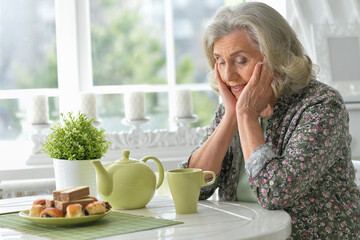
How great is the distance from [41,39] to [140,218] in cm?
270

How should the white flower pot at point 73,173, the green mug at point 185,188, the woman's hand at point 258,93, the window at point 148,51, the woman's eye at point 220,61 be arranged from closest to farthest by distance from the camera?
the green mug at point 185,188
the white flower pot at point 73,173
the woman's hand at point 258,93
the woman's eye at point 220,61
the window at point 148,51

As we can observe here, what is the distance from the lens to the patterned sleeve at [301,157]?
1460 mm

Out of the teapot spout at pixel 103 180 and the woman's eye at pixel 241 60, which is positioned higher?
the woman's eye at pixel 241 60

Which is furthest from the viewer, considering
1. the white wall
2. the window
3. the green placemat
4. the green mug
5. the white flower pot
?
the window

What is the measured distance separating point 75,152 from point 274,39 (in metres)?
0.72

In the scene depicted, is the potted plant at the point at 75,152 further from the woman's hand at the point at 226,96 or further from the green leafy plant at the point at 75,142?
the woman's hand at the point at 226,96

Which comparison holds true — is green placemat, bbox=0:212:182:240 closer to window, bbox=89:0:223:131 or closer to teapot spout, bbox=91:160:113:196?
teapot spout, bbox=91:160:113:196

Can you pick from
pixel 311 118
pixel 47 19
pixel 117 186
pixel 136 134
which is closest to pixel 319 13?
pixel 136 134

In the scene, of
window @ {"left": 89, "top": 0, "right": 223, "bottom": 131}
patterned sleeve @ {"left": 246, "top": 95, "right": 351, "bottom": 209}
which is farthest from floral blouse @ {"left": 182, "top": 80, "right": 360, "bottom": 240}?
window @ {"left": 89, "top": 0, "right": 223, "bottom": 131}

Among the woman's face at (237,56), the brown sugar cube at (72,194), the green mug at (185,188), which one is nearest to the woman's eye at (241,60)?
the woman's face at (237,56)

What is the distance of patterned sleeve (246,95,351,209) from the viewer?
1.46 metres

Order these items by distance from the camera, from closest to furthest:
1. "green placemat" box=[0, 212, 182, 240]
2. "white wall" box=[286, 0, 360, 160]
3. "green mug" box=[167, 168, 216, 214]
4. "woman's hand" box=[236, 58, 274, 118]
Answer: "green placemat" box=[0, 212, 182, 240]
"green mug" box=[167, 168, 216, 214]
"woman's hand" box=[236, 58, 274, 118]
"white wall" box=[286, 0, 360, 160]

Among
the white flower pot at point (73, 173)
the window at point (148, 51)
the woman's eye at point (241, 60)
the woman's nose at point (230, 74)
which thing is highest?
the window at point (148, 51)

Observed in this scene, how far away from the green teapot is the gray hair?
0.52 meters
